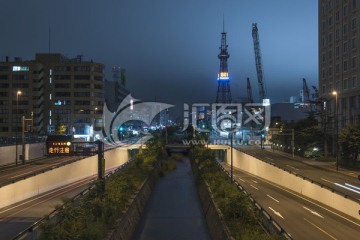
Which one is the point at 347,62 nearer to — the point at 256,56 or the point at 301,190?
the point at 301,190

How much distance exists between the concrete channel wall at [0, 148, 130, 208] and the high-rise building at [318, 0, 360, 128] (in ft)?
125

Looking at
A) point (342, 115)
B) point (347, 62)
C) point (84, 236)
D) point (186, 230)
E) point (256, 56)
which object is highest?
point (256, 56)

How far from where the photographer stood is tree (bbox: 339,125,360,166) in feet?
194

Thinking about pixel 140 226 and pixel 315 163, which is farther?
pixel 315 163

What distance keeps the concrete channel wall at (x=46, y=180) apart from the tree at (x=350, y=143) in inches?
1450

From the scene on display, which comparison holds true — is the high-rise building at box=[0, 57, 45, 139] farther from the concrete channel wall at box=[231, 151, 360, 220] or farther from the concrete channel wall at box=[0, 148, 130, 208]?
the concrete channel wall at box=[231, 151, 360, 220]

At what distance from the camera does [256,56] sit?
187m

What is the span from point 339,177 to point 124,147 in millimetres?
53317

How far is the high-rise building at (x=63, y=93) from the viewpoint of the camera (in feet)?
389

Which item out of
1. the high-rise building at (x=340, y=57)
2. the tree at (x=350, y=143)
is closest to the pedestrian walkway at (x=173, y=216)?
the tree at (x=350, y=143)

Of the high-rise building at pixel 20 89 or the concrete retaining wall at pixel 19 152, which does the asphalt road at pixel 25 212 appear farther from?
the high-rise building at pixel 20 89

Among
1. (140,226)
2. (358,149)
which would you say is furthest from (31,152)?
(358,149)

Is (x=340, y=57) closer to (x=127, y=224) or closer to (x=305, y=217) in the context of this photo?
(x=305, y=217)

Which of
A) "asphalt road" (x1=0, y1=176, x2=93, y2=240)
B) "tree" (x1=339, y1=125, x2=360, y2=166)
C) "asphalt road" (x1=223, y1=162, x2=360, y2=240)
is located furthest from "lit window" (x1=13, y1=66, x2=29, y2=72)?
"asphalt road" (x1=223, y1=162, x2=360, y2=240)
